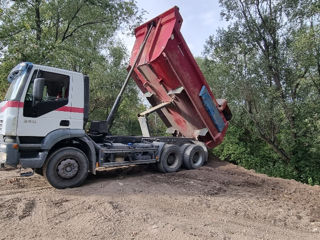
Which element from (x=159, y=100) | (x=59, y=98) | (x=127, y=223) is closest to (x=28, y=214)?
(x=127, y=223)

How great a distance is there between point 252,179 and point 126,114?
13990 mm

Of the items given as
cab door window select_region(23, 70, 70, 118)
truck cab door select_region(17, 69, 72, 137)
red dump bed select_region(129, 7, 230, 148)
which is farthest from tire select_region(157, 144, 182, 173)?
cab door window select_region(23, 70, 70, 118)

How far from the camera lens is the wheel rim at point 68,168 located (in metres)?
4.88

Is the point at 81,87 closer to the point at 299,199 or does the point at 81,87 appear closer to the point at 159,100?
the point at 159,100

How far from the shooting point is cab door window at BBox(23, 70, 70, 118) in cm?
465

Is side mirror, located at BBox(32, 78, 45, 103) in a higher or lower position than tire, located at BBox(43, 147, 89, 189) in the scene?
higher

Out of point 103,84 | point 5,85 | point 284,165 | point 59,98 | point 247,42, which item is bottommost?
point 284,165

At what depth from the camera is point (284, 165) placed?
33.1 ft

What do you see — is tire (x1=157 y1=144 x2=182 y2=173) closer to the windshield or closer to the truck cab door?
the truck cab door

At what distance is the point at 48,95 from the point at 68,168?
1561mm

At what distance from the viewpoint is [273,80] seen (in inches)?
368

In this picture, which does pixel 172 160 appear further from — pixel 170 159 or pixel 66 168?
pixel 66 168

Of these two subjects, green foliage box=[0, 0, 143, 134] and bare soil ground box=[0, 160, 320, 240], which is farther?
green foliage box=[0, 0, 143, 134]

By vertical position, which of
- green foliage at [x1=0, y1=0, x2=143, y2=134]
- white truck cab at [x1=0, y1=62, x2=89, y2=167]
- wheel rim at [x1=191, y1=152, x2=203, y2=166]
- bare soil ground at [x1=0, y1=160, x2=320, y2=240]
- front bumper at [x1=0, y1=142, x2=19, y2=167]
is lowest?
bare soil ground at [x1=0, y1=160, x2=320, y2=240]
